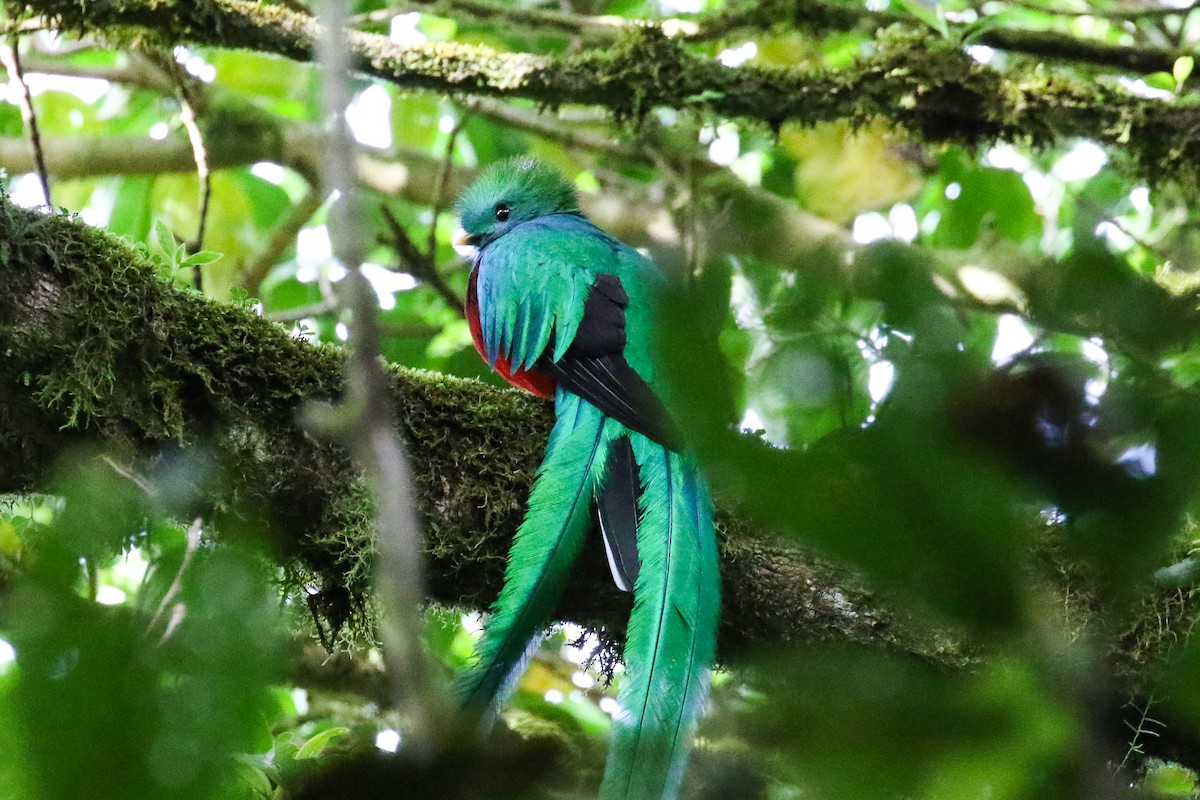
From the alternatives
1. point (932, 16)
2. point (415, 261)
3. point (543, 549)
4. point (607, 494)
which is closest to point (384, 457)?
point (543, 549)

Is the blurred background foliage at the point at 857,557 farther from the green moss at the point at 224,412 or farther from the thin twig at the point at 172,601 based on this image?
the green moss at the point at 224,412

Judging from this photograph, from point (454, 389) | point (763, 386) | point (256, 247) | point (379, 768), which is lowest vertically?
point (379, 768)

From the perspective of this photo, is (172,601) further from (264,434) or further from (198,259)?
(198,259)

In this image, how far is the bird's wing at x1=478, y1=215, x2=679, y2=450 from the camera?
281 centimetres

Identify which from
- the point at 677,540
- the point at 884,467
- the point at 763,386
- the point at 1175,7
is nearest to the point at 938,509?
the point at 884,467

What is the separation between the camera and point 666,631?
7.11 ft

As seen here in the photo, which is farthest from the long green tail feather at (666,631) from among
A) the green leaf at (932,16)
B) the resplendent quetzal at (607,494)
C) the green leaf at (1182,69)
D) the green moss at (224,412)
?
the green leaf at (1182,69)

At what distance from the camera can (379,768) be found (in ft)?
2.92

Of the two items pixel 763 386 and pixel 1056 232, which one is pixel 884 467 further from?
pixel 1056 232

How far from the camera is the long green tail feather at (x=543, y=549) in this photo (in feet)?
7.10

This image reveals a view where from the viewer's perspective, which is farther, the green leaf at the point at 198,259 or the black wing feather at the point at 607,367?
the green leaf at the point at 198,259

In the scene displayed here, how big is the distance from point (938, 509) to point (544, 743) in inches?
17.1

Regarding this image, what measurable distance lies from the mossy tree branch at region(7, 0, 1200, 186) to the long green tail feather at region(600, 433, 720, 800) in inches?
71.2

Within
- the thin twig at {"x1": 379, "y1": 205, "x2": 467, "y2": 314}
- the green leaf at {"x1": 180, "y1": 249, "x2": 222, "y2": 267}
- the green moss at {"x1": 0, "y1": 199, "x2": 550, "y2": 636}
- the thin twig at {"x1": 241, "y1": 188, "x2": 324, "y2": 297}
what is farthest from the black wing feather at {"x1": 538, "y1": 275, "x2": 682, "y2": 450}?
the thin twig at {"x1": 241, "y1": 188, "x2": 324, "y2": 297}
